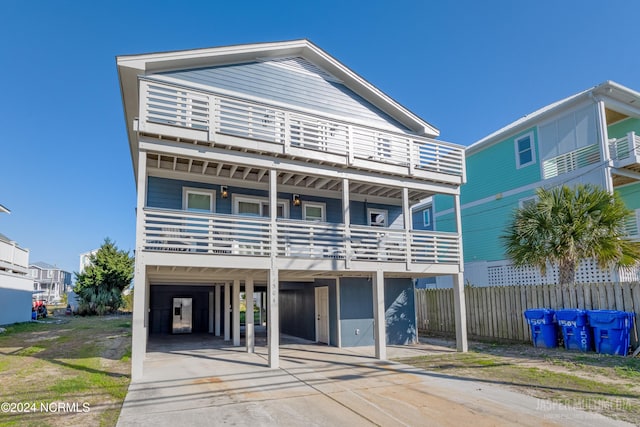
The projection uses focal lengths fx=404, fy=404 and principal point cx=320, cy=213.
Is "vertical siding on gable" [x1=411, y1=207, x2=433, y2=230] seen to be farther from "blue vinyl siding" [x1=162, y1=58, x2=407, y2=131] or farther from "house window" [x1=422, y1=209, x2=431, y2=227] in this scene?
"blue vinyl siding" [x1=162, y1=58, x2=407, y2=131]

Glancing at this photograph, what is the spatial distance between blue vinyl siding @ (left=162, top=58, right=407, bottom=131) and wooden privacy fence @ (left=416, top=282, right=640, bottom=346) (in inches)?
276

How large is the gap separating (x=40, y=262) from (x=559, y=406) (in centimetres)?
8498

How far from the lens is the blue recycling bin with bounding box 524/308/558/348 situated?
39.2 feet

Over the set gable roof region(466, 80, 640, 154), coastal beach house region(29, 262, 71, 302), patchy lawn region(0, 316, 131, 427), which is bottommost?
patchy lawn region(0, 316, 131, 427)

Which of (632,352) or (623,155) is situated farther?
(623,155)

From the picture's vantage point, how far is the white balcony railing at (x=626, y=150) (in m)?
16.3

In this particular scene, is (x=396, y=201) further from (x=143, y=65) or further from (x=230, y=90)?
(x=143, y=65)

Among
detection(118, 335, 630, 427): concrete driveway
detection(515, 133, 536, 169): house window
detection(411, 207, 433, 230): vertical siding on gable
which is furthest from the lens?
detection(411, 207, 433, 230): vertical siding on gable

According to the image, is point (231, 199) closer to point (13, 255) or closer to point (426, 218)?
point (13, 255)

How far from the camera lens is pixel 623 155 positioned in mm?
16734

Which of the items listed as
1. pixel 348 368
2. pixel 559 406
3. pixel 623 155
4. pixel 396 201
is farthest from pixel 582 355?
pixel 623 155

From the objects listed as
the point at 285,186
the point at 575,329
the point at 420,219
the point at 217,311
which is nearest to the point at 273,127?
the point at 285,186

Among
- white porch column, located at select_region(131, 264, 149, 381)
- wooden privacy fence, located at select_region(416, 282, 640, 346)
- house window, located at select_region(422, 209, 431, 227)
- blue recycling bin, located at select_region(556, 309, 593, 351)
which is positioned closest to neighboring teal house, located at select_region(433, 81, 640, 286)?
house window, located at select_region(422, 209, 431, 227)

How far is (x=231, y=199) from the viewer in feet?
41.3
